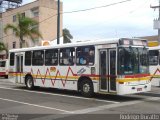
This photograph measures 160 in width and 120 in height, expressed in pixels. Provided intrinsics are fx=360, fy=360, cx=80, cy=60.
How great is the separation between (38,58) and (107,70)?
248 inches

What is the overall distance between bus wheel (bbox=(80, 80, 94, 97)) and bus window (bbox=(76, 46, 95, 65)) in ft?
3.29

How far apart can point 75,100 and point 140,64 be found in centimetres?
360

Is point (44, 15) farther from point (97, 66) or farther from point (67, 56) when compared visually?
point (97, 66)

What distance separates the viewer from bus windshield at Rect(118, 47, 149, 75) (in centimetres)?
1655

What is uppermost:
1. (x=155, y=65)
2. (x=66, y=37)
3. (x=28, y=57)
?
(x=66, y=37)

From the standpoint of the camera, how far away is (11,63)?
24844 mm

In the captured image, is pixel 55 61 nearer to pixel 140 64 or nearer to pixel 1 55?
pixel 140 64

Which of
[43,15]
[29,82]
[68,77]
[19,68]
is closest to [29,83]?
[29,82]

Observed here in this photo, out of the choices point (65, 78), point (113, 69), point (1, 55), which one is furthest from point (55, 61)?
point (1, 55)

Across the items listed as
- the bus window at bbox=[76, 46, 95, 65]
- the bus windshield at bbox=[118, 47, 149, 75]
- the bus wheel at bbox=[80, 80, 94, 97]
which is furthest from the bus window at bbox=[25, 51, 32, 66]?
the bus windshield at bbox=[118, 47, 149, 75]

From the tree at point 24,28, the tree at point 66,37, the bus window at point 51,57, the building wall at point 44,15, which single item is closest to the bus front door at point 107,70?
the bus window at point 51,57

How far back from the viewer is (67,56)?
19.6m

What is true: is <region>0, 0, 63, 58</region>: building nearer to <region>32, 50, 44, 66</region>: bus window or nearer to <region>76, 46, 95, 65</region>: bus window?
<region>32, 50, 44, 66</region>: bus window

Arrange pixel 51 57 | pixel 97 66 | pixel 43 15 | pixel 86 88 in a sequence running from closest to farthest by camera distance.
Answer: pixel 97 66 < pixel 86 88 < pixel 51 57 < pixel 43 15
